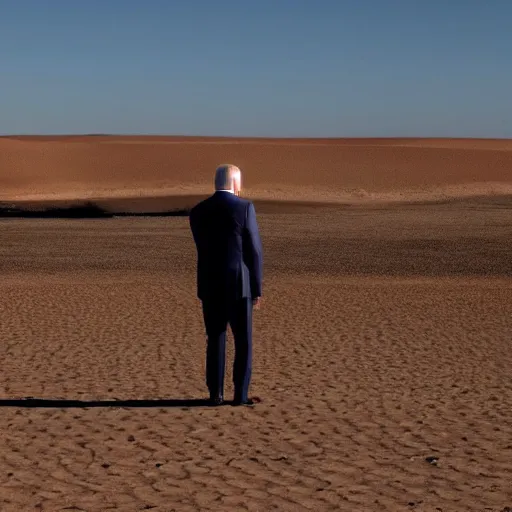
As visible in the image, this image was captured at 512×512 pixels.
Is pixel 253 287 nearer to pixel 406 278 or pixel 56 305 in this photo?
pixel 56 305

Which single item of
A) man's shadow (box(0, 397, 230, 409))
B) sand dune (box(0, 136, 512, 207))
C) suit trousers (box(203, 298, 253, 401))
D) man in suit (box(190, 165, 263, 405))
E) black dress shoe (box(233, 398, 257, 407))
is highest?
sand dune (box(0, 136, 512, 207))

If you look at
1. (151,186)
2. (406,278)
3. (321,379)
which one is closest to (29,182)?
(151,186)

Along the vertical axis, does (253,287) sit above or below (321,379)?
above

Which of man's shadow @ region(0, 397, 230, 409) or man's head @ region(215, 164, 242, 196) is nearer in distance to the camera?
man's head @ region(215, 164, 242, 196)

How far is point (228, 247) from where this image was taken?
7012 mm

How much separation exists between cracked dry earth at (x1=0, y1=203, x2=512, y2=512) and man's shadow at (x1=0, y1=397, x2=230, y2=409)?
51 millimetres

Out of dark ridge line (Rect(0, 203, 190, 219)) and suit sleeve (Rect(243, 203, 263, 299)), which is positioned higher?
suit sleeve (Rect(243, 203, 263, 299))

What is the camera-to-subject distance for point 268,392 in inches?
319

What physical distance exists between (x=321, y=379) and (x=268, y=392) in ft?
2.42

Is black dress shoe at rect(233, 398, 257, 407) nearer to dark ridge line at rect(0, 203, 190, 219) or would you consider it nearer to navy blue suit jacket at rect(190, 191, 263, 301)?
navy blue suit jacket at rect(190, 191, 263, 301)

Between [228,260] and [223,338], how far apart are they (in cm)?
59

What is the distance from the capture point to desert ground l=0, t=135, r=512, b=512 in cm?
551

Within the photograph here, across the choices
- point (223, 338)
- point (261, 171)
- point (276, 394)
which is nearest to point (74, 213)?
point (276, 394)

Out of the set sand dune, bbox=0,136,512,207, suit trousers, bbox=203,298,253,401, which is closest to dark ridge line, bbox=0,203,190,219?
sand dune, bbox=0,136,512,207
